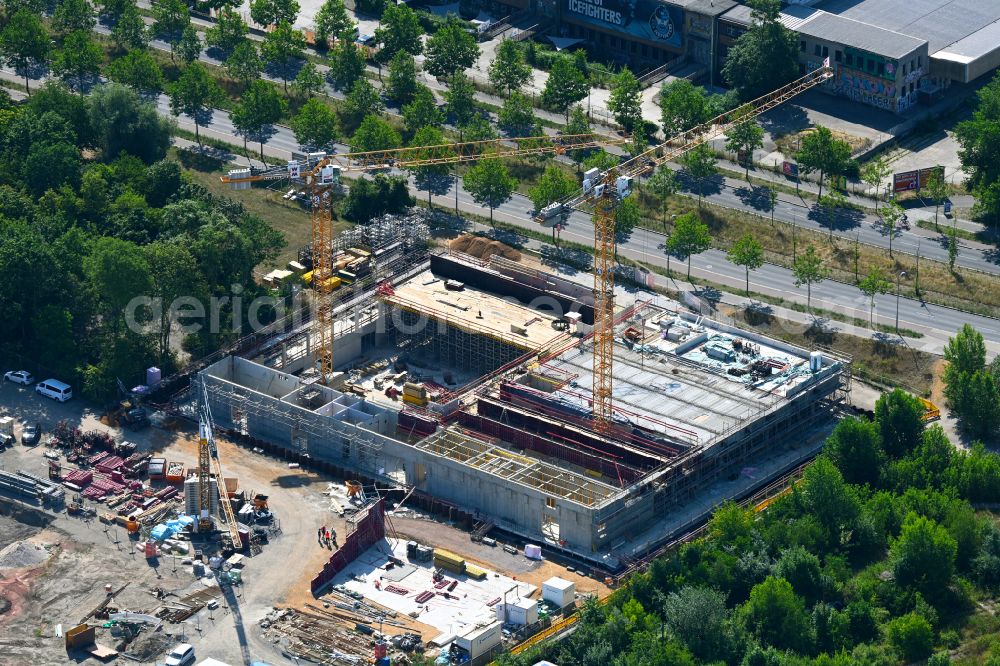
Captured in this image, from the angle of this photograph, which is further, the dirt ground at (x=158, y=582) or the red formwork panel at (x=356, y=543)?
the red formwork panel at (x=356, y=543)

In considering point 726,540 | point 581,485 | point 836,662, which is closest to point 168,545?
point 581,485

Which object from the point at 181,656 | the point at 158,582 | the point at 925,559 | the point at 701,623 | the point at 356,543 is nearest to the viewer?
the point at 701,623

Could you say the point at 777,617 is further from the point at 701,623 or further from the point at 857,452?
the point at 857,452

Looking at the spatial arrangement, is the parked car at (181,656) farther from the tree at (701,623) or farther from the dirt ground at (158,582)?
the tree at (701,623)

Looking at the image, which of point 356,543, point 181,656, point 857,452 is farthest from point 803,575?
point 181,656

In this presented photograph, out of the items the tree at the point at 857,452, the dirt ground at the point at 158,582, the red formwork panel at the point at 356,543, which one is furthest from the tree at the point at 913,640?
the red formwork panel at the point at 356,543

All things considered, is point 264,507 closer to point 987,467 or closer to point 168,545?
point 168,545
